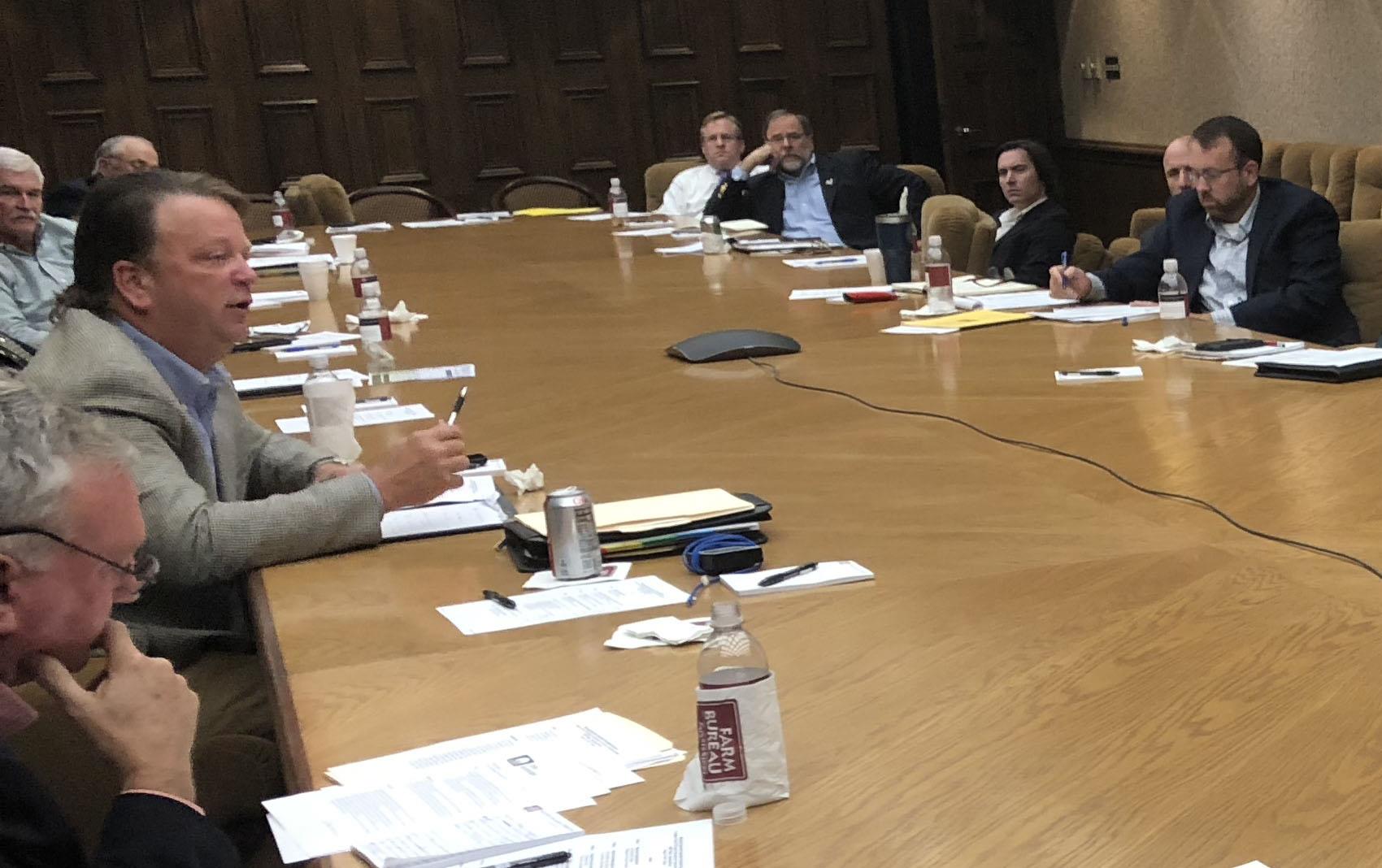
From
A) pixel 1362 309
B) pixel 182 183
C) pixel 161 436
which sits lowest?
pixel 1362 309

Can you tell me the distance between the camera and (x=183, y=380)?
259cm

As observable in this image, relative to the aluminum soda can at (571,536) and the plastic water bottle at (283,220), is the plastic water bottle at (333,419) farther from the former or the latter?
the plastic water bottle at (283,220)

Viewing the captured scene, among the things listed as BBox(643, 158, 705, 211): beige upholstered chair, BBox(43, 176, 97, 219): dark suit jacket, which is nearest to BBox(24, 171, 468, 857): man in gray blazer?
BBox(43, 176, 97, 219): dark suit jacket

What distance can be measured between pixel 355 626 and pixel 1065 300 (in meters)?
2.76

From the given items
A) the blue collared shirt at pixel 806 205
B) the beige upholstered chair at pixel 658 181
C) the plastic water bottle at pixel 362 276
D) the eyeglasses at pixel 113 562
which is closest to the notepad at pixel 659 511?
the eyeglasses at pixel 113 562

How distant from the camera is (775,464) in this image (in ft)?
8.53

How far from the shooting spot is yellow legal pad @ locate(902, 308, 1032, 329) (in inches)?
155

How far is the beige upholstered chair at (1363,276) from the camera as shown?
4.48 meters

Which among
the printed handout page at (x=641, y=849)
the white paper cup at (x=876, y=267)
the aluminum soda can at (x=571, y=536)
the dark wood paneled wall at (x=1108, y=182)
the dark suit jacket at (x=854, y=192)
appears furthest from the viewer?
the dark wood paneled wall at (x=1108, y=182)

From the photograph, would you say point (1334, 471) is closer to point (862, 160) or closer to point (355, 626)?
point (355, 626)

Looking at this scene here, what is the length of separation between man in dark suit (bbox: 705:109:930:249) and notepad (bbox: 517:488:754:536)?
5.11m

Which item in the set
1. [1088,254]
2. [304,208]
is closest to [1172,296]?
[1088,254]

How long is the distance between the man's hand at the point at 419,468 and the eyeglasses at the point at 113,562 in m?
0.73

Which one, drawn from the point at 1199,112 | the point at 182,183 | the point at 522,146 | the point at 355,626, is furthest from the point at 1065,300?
the point at 522,146
